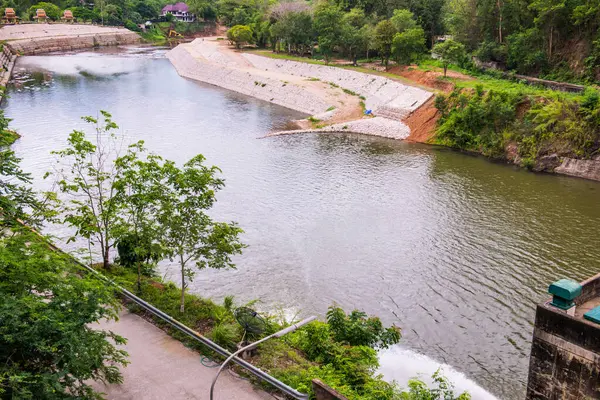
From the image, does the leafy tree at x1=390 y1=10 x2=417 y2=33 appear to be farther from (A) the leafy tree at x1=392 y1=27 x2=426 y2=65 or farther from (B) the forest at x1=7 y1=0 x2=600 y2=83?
(A) the leafy tree at x1=392 y1=27 x2=426 y2=65

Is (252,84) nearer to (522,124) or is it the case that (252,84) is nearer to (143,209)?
(522,124)

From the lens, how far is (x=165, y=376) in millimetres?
13734

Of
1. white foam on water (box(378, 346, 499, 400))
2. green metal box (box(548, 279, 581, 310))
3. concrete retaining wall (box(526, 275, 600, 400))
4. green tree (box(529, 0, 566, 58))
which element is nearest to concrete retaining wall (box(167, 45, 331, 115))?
green tree (box(529, 0, 566, 58))

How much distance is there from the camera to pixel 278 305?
2156cm

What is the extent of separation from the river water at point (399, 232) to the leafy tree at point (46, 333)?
33.5ft

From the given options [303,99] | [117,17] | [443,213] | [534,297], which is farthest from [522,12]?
[117,17]

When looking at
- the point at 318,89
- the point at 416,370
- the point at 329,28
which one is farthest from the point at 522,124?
the point at 329,28

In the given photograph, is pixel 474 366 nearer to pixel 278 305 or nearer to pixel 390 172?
pixel 278 305

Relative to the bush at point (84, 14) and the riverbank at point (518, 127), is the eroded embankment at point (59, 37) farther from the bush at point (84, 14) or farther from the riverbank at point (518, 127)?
the riverbank at point (518, 127)

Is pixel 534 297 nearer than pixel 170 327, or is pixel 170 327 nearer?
pixel 170 327

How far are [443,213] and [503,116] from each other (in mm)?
15354

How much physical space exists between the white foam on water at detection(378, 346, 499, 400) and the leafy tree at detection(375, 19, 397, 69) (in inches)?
2014

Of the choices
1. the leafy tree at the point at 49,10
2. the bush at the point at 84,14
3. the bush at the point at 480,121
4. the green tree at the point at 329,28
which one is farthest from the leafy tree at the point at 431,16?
the leafy tree at the point at 49,10

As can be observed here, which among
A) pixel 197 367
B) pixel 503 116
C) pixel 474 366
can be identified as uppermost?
pixel 503 116
